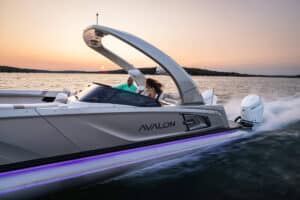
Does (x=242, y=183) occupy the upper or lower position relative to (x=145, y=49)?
lower

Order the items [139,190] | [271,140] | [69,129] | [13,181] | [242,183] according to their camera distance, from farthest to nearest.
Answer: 1. [271,140]
2. [242,183]
3. [139,190]
4. [69,129]
5. [13,181]

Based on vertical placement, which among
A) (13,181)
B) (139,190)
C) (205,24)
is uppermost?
(205,24)

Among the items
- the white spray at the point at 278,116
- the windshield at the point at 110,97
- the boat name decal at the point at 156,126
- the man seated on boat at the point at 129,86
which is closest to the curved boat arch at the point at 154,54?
the boat name decal at the point at 156,126

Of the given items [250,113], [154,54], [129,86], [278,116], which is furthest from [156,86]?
[278,116]

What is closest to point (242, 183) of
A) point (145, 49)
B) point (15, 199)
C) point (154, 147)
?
point (154, 147)

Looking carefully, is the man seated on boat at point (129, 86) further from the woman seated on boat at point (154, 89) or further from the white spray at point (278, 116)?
the white spray at point (278, 116)

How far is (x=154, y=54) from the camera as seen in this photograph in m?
4.35

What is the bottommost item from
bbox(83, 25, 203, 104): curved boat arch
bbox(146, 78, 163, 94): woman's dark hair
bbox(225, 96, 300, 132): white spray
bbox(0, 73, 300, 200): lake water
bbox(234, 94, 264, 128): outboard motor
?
bbox(0, 73, 300, 200): lake water

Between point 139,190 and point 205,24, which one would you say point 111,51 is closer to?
point 139,190

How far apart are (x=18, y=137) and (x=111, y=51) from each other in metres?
3.09

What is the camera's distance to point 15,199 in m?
3.19

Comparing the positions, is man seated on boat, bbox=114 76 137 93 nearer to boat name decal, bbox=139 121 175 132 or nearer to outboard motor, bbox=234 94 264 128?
boat name decal, bbox=139 121 175 132

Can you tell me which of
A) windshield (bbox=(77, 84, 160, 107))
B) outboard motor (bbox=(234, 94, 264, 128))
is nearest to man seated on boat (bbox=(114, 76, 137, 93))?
windshield (bbox=(77, 84, 160, 107))

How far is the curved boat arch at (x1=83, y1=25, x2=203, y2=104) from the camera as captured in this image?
13.7 feet
